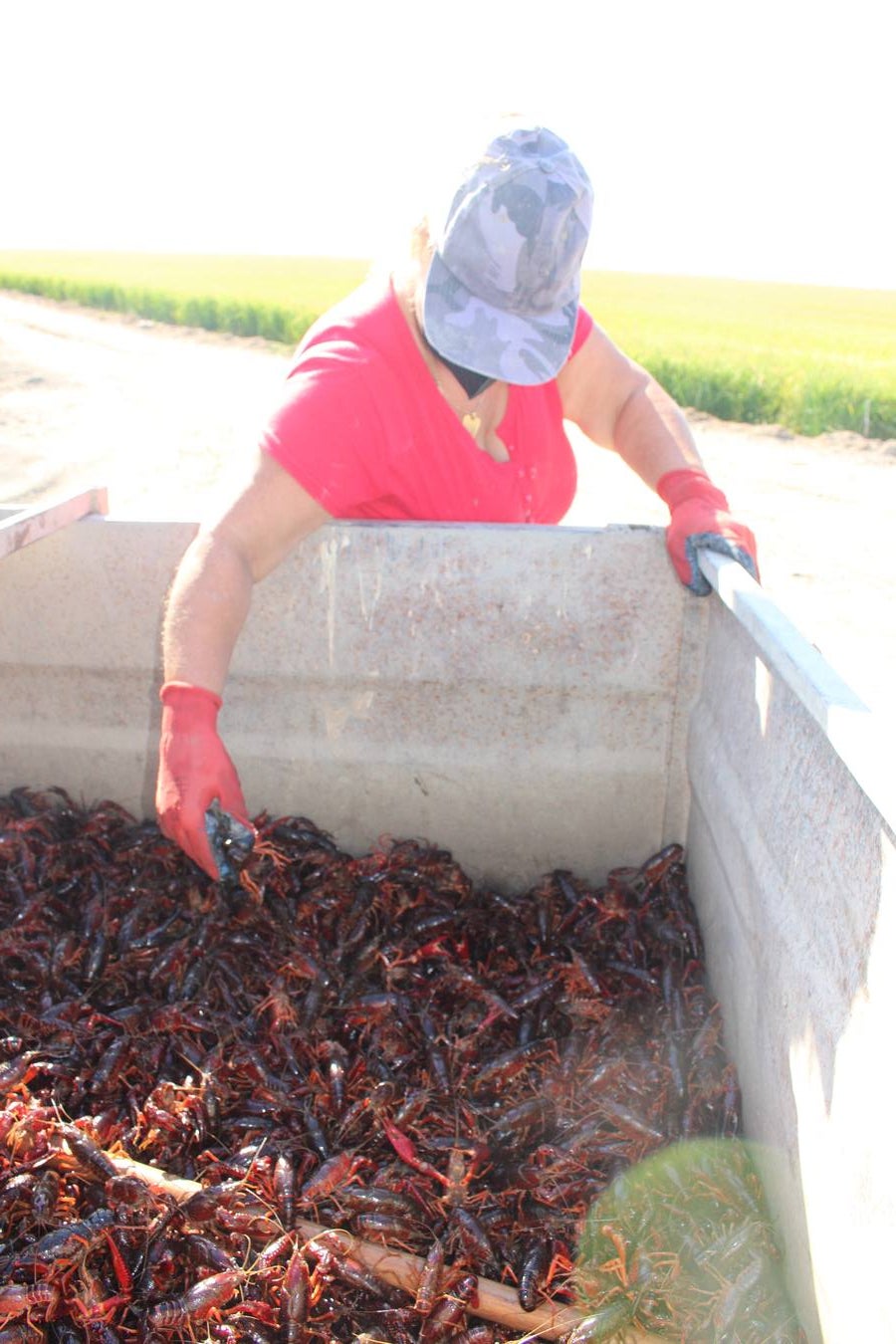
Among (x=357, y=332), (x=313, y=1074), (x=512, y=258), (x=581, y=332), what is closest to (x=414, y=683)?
(x=357, y=332)

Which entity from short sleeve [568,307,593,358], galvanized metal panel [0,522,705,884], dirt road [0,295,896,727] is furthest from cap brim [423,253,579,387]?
short sleeve [568,307,593,358]

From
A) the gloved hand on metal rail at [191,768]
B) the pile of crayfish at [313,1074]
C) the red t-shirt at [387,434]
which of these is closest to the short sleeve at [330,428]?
the red t-shirt at [387,434]

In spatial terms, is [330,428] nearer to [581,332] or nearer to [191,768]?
[191,768]

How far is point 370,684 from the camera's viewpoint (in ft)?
13.5

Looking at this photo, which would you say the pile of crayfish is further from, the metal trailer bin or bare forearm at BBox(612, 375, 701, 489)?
bare forearm at BBox(612, 375, 701, 489)

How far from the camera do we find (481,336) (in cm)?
350

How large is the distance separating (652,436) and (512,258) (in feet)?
4.28

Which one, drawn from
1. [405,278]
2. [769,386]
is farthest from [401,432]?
[769,386]

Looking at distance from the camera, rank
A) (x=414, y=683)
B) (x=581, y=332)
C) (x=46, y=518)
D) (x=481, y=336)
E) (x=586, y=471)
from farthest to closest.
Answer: (x=586, y=471) < (x=581, y=332) < (x=414, y=683) < (x=46, y=518) < (x=481, y=336)

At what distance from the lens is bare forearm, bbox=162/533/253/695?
132 inches

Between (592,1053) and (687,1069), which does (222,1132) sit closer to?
(592,1053)

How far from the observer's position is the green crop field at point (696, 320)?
1911 cm

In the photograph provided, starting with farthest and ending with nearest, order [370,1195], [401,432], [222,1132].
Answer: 1. [401,432]
2. [222,1132]
3. [370,1195]

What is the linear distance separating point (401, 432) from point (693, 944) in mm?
2145
